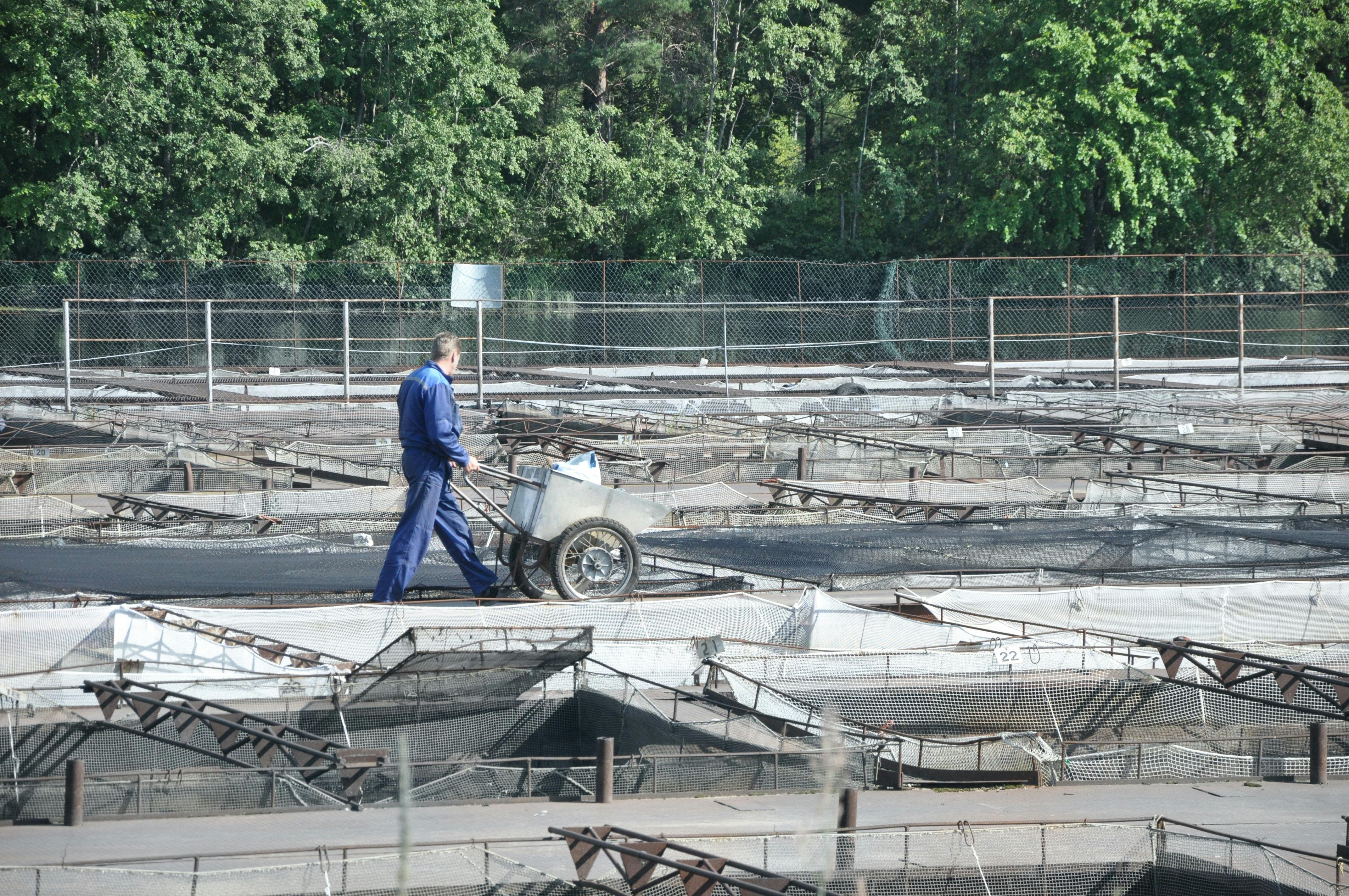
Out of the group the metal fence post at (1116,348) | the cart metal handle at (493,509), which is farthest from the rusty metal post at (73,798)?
the metal fence post at (1116,348)

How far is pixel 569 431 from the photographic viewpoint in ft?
53.6

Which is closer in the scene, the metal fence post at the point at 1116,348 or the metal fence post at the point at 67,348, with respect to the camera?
the metal fence post at the point at 67,348

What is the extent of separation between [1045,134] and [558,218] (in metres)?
12.6

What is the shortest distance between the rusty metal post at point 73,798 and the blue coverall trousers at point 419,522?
Result: 2.38m

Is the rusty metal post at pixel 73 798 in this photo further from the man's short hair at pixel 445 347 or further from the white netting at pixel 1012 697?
the white netting at pixel 1012 697

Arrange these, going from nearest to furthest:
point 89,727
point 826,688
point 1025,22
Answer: point 89,727, point 826,688, point 1025,22

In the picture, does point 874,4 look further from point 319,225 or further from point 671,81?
point 319,225

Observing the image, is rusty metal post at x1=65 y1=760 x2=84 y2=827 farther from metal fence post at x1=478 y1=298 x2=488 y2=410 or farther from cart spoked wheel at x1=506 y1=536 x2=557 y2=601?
metal fence post at x1=478 y1=298 x2=488 y2=410

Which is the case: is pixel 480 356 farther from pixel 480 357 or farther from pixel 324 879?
pixel 324 879

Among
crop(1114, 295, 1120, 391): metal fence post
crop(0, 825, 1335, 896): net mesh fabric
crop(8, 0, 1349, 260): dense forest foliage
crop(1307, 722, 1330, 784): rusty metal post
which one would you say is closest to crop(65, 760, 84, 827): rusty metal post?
crop(0, 825, 1335, 896): net mesh fabric

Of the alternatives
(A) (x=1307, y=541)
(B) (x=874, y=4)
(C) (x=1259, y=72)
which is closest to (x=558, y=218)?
(B) (x=874, y=4)

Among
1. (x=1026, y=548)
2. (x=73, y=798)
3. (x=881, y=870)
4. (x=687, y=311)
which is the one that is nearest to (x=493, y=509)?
(x=73, y=798)

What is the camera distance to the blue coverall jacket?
7789mm

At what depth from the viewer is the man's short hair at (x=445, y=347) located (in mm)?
7883
